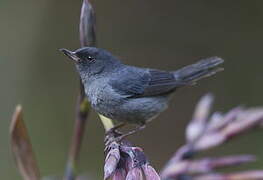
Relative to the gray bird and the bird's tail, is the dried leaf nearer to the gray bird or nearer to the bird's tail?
the gray bird

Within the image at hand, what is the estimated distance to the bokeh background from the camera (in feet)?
19.7

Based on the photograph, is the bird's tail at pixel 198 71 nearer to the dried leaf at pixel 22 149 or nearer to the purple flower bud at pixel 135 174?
the dried leaf at pixel 22 149

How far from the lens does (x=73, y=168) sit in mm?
2178

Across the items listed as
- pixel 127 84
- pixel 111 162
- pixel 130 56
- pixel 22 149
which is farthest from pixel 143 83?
pixel 130 56

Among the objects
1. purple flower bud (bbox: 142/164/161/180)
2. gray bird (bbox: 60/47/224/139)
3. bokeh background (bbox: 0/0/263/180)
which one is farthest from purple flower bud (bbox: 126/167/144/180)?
bokeh background (bbox: 0/0/263/180)

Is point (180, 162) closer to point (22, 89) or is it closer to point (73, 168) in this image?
point (73, 168)

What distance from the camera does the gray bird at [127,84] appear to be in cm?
340

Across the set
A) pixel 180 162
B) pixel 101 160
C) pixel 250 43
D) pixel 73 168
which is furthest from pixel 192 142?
pixel 250 43

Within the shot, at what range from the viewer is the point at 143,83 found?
382 cm

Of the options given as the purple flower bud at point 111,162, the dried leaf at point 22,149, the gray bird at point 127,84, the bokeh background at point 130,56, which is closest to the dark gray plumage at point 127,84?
the gray bird at point 127,84

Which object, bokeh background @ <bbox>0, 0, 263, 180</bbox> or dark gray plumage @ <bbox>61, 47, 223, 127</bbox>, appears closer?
dark gray plumage @ <bbox>61, 47, 223, 127</bbox>

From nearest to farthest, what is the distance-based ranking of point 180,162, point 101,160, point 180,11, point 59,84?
point 180,162 → point 101,160 → point 59,84 → point 180,11

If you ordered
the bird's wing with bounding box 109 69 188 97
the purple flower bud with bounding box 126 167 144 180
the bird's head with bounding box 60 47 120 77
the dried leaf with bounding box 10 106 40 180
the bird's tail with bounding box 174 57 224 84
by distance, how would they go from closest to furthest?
the purple flower bud with bounding box 126 167 144 180 < the dried leaf with bounding box 10 106 40 180 < the bird's head with bounding box 60 47 120 77 < the bird's wing with bounding box 109 69 188 97 < the bird's tail with bounding box 174 57 224 84

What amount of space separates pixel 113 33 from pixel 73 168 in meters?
4.80
